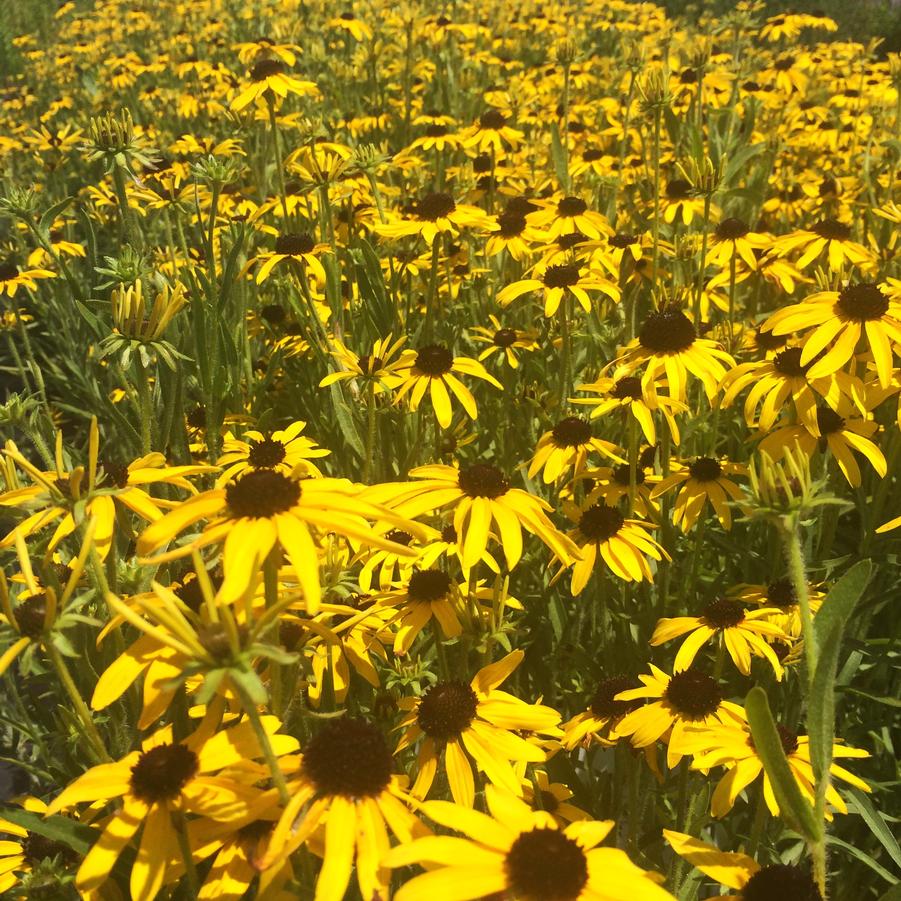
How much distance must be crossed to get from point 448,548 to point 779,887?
102 cm

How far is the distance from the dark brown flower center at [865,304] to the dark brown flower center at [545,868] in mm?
1639

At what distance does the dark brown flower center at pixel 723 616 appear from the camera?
1.82 meters

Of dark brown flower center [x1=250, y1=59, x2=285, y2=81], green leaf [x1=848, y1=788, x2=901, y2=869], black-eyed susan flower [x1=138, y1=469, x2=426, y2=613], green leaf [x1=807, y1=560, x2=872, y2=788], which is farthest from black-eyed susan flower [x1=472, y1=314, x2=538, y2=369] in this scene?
green leaf [x1=807, y1=560, x2=872, y2=788]

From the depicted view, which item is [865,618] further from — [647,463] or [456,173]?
[456,173]

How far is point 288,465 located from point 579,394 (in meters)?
1.58

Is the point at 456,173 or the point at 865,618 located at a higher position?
the point at 456,173

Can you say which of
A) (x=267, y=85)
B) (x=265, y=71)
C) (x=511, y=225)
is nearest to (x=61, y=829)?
(x=511, y=225)

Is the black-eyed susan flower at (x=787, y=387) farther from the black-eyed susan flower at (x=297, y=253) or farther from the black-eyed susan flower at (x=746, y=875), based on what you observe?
the black-eyed susan flower at (x=297, y=253)

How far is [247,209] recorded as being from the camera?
15.3 ft

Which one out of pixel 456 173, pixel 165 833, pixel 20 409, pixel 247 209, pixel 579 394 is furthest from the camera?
pixel 456 173

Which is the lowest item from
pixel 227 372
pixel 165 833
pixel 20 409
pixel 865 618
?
pixel 865 618

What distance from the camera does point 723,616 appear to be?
183 cm

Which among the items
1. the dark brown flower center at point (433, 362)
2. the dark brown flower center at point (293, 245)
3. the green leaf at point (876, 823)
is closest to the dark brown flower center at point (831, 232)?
the dark brown flower center at point (433, 362)

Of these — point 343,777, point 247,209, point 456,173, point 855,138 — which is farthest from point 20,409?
point 855,138
